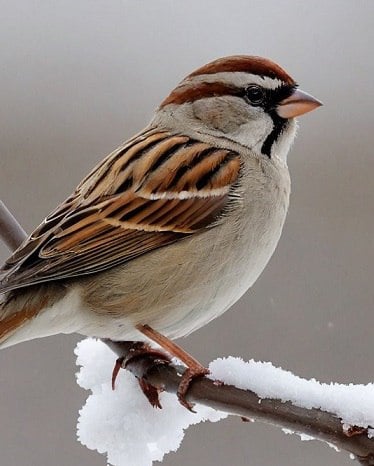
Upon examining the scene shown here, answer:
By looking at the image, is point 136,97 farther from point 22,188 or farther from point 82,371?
point 82,371

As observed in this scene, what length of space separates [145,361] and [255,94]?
772 mm

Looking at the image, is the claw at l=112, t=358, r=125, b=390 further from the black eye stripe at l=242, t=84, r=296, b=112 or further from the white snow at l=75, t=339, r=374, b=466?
the black eye stripe at l=242, t=84, r=296, b=112

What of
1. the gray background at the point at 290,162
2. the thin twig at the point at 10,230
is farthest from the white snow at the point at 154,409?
the gray background at the point at 290,162

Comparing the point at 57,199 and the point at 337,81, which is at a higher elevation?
the point at 57,199

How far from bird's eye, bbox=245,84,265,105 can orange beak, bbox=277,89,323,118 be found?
0.05 m

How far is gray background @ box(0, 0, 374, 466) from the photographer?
385cm

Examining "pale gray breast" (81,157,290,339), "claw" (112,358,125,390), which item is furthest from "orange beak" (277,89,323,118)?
"claw" (112,358,125,390)

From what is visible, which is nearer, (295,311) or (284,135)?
(284,135)

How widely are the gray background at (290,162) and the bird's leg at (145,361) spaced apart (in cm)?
181

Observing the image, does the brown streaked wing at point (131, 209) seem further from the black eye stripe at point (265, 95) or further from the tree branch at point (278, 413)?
the tree branch at point (278, 413)

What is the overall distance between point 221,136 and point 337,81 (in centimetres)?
339

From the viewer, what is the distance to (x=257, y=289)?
423 centimetres

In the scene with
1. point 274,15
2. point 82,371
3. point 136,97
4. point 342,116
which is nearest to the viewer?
point 82,371

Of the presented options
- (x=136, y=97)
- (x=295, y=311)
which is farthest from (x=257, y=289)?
(x=136, y=97)
